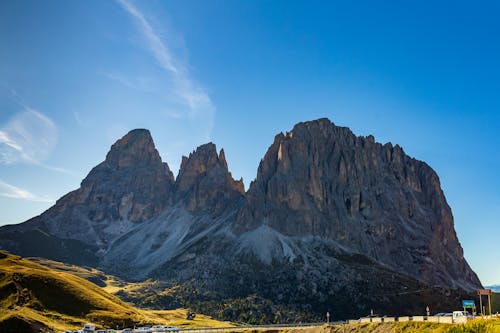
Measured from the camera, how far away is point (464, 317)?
75750 mm

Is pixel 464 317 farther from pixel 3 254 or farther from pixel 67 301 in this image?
pixel 3 254

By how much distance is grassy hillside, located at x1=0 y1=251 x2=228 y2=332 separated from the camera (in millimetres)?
99562

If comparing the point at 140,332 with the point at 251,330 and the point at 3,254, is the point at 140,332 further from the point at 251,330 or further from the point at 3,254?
the point at 3,254

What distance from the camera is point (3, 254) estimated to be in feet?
495

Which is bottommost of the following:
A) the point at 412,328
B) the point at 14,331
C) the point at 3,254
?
the point at 14,331

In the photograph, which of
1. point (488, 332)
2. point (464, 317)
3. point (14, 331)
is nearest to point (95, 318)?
point (14, 331)

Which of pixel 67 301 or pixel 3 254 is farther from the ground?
pixel 3 254

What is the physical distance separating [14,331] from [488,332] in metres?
77.5

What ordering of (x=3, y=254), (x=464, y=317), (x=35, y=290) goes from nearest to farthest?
(x=464, y=317) < (x=35, y=290) < (x=3, y=254)

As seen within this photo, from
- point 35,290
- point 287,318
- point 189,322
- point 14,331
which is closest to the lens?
point 14,331

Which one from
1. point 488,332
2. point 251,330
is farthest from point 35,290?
point 488,332

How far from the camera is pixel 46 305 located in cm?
12056

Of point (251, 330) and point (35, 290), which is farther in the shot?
point (35, 290)

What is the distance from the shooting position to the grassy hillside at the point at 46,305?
99.6 metres
